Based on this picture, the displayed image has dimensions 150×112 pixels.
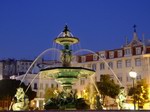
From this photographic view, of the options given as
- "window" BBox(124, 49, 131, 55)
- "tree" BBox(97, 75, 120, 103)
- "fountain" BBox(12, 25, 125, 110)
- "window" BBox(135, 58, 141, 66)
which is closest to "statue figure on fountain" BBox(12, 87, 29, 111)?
"fountain" BBox(12, 25, 125, 110)

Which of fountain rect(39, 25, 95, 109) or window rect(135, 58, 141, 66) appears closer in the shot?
fountain rect(39, 25, 95, 109)

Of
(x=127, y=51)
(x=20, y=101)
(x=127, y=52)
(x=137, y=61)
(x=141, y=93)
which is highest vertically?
(x=127, y=51)

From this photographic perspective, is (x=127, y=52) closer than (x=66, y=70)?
No

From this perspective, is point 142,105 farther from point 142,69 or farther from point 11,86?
point 11,86

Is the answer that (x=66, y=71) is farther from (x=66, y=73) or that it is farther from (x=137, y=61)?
(x=137, y=61)

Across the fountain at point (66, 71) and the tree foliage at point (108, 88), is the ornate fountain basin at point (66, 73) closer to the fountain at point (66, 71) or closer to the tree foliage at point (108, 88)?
the fountain at point (66, 71)

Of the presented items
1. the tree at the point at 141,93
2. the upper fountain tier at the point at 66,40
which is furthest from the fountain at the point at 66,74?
the tree at the point at 141,93

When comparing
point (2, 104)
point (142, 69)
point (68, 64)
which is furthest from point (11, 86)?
point (68, 64)

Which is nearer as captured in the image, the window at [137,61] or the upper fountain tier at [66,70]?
the upper fountain tier at [66,70]

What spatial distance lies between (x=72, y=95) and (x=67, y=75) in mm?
1311

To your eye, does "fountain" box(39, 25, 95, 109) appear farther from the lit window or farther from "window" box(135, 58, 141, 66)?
the lit window

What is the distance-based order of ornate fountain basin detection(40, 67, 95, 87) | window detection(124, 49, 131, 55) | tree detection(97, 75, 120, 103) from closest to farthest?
ornate fountain basin detection(40, 67, 95, 87) < tree detection(97, 75, 120, 103) < window detection(124, 49, 131, 55)

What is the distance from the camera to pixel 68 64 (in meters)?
24.1

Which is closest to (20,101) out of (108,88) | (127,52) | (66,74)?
(66,74)
